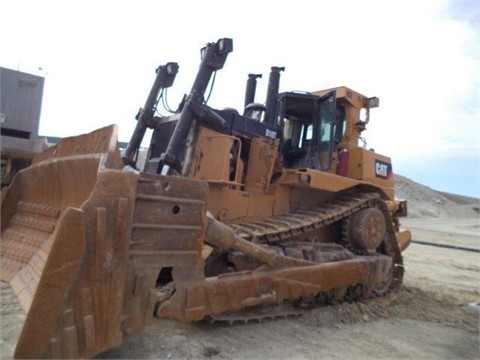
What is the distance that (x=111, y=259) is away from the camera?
2930 mm

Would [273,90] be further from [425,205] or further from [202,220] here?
[425,205]

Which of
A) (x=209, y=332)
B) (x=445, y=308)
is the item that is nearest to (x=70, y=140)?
(x=209, y=332)

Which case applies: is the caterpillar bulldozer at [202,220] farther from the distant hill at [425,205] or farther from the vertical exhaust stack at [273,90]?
the distant hill at [425,205]

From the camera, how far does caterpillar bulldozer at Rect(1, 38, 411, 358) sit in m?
2.84

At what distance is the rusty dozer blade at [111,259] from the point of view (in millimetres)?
2715

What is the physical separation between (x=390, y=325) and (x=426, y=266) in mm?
6170

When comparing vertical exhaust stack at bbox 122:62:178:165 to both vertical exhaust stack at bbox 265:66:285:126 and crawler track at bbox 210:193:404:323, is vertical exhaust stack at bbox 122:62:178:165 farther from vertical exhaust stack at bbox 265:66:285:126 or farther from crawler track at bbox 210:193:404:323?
crawler track at bbox 210:193:404:323

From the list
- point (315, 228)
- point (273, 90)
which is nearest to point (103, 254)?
point (315, 228)

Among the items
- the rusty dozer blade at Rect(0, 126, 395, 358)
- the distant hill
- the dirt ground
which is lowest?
the dirt ground

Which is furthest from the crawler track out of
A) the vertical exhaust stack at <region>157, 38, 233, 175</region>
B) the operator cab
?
the vertical exhaust stack at <region>157, 38, 233, 175</region>

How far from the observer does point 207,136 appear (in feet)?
17.1

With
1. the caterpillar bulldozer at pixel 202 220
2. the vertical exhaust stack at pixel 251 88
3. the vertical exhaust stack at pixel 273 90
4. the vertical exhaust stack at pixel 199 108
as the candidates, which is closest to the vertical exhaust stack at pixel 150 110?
the caterpillar bulldozer at pixel 202 220

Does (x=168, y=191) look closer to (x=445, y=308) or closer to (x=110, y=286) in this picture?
(x=110, y=286)

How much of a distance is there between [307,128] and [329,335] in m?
3.26
